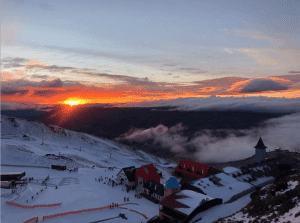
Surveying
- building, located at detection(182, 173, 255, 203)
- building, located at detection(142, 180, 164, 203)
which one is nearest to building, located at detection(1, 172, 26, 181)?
building, located at detection(142, 180, 164, 203)

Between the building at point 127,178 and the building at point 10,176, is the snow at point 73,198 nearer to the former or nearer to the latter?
the building at point 127,178

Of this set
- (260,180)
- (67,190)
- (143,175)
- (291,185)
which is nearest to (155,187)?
(143,175)

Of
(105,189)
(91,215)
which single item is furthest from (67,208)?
(105,189)

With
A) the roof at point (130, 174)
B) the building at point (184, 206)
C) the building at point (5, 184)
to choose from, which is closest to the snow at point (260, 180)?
the building at point (184, 206)

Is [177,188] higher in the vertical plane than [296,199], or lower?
lower

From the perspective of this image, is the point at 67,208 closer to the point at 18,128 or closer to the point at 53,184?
the point at 53,184

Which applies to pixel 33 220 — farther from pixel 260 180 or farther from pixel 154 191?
pixel 260 180

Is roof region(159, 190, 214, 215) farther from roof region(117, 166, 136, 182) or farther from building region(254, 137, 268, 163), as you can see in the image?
building region(254, 137, 268, 163)

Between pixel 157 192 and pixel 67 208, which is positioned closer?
pixel 67 208
